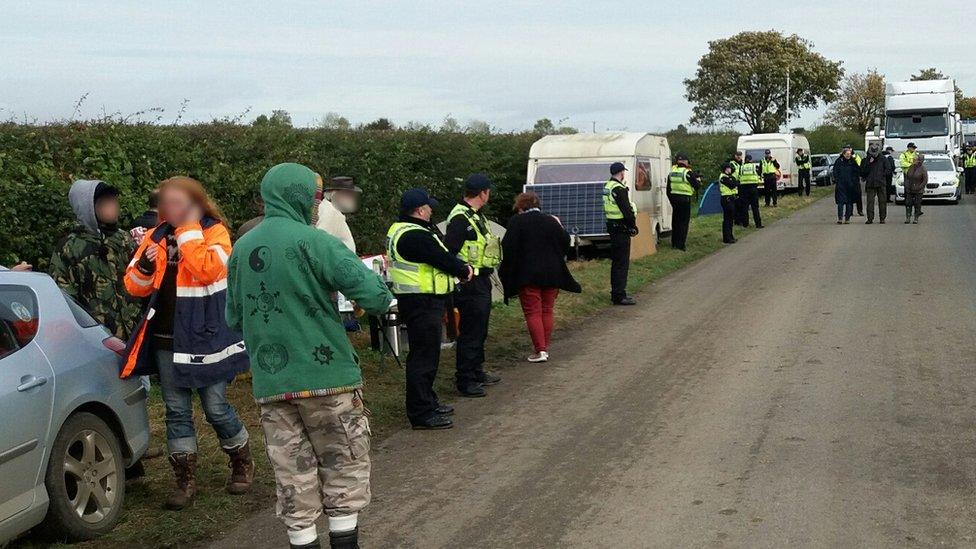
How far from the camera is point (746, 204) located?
88.6ft

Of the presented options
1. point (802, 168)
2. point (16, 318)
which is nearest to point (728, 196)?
point (802, 168)

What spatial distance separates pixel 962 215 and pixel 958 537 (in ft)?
83.3

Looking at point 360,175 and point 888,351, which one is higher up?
point 360,175

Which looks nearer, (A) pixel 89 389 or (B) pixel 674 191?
(A) pixel 89 389

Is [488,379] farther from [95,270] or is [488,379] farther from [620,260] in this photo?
[620,260]

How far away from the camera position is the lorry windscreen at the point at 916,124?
37.4 m

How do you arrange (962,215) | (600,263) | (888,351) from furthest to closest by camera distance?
(962,215), (600,263), (888,351)

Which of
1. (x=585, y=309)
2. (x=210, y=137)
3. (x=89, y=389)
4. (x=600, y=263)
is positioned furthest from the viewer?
(x=600, y=263)

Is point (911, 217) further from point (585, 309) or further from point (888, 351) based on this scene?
point (888, 351)

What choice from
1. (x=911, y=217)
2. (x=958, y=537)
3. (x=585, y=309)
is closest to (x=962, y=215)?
(x=911, y=217)

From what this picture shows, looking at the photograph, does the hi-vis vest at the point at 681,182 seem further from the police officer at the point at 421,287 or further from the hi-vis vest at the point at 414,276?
the hi-vis vest at the point at 414,276

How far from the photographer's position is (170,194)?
19.9 feet

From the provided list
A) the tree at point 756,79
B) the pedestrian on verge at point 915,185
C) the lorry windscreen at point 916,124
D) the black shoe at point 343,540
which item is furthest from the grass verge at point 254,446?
the tree at point 756,79

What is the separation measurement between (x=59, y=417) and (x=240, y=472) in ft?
4.66
